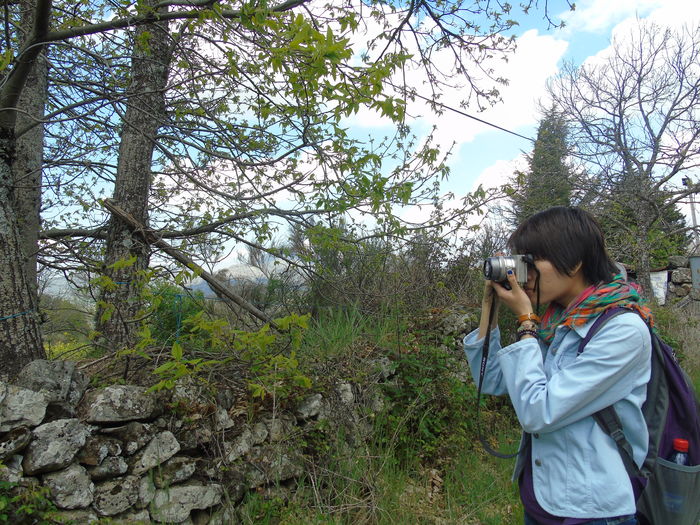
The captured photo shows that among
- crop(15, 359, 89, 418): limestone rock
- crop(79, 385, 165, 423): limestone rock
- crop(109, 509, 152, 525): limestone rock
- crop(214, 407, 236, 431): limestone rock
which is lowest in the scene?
crop(109, 509, 152, 525): limestone rock

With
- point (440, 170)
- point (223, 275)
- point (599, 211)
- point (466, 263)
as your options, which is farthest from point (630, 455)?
point (599, 211)

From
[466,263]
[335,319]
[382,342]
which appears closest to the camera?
[382,342]

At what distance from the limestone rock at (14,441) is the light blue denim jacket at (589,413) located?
2229 mm

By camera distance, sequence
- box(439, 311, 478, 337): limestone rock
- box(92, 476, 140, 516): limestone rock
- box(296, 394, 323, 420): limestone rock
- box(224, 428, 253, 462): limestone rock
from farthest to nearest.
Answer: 1. box(439, 311, 478, 337): limestone rock
2. box(296, 394, 323, 420): limestone rock
3. box(224, 428, 253, 462): limestone rock
4. box(92, 476, 140, 516): limestone rock

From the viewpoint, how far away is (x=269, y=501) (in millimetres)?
2781

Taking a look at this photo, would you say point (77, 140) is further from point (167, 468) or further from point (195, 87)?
point (167, 468)

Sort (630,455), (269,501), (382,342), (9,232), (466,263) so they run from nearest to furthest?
(630,455) < (269,501) < (9,232) < (382,342) < (466,263)

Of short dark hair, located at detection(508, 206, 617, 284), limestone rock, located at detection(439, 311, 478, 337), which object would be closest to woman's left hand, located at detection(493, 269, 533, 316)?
short dark hair, located at detection(508, 206, 617, 284)

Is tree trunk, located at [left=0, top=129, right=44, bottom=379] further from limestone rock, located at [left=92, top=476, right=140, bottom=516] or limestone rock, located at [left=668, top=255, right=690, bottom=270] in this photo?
limestone rock, located at [left=668, top=255, right=690, bottom=270]

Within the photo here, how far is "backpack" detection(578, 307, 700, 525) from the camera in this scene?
1309 mm

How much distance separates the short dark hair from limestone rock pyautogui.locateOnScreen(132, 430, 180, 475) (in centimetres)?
223

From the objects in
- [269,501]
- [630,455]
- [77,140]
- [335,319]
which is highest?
[77,140]

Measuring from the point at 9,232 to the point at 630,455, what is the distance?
3.57 m

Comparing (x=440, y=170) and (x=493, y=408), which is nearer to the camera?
(x=440, y=170)
